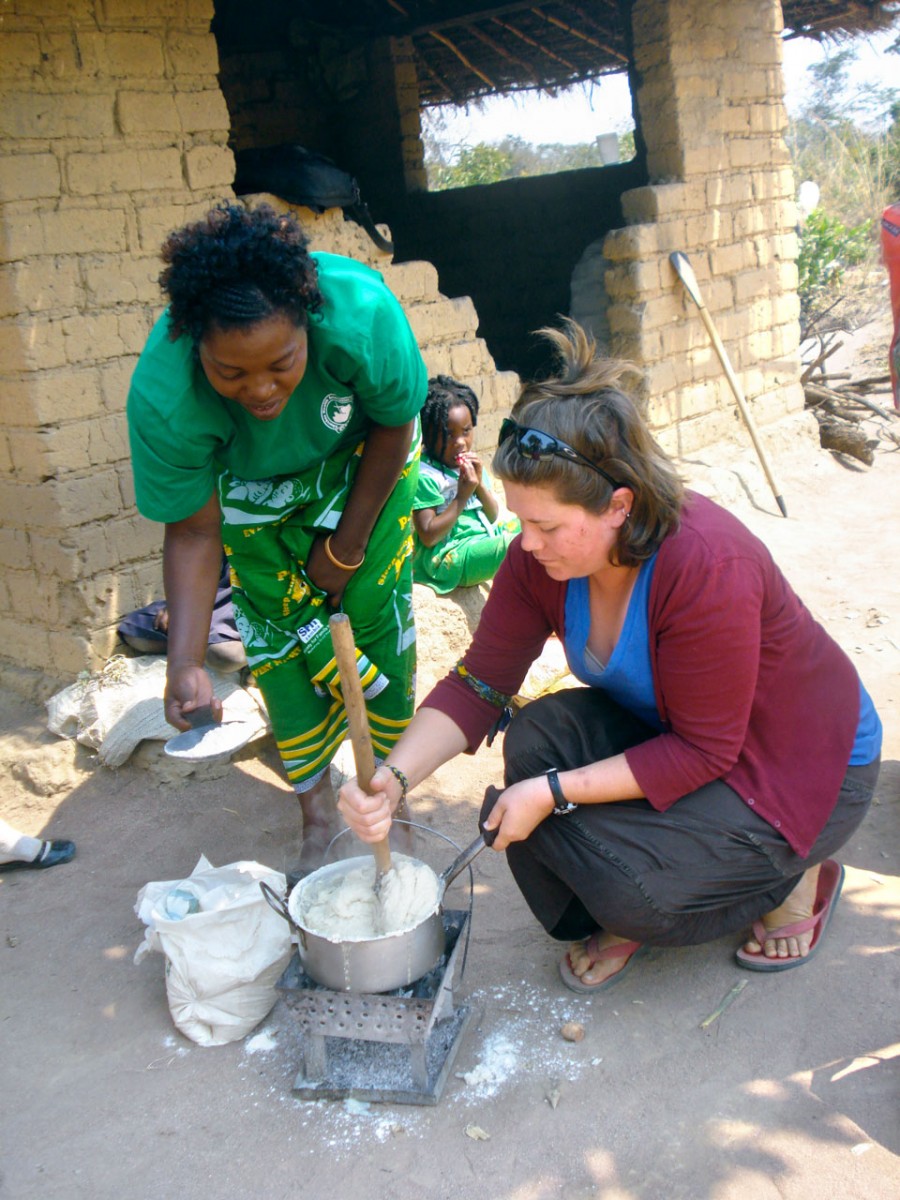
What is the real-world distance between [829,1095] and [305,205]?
12.2 ft

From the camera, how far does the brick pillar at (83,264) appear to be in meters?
3.62

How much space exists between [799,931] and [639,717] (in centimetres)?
67

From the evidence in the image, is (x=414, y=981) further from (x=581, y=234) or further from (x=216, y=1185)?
(x=581, y=234)

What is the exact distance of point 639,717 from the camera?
257 cm

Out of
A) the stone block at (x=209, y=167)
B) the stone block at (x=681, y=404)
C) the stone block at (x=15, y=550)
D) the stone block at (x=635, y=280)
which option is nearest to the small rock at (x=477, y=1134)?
the stone block at (x=15, y=550)

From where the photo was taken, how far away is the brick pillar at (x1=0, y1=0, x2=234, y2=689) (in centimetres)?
362

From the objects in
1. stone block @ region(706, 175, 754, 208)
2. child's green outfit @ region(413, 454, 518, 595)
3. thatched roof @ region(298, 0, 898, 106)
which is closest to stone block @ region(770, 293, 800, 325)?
stone block @ region(706, 175, 754, 208)

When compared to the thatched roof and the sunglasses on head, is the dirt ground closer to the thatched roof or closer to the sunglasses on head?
the sunglasses on head

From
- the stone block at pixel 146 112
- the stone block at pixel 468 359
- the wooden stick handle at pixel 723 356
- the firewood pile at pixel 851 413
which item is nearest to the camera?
the stone block at pixel 146 112

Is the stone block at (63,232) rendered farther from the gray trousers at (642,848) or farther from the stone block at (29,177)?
the gray trousers at (642,848)

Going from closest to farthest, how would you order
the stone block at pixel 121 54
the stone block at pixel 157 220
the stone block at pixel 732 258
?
1. the stone block at pixel 121 54
2. the stone block at pixel 157 220
3. the stone block at pixel 732 258

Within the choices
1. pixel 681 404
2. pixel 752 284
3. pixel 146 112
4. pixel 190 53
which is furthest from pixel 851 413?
pixel 146 112

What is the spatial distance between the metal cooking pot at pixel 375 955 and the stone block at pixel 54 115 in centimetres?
273

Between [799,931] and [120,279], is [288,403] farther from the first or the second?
[799,931]
